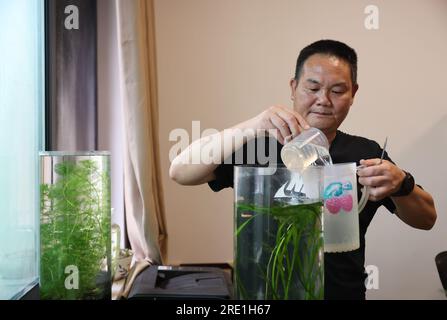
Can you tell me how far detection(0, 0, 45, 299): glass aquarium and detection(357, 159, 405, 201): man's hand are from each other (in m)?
0.65

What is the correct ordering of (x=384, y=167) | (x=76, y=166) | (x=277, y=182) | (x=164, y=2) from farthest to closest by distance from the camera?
(x=164, y=2) → (x=384, y=167) → (x=76, y=166) → (x=277, y=182)

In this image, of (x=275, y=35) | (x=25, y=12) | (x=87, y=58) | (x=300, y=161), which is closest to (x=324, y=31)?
(x=275, y=35)

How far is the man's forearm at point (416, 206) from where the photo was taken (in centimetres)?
115

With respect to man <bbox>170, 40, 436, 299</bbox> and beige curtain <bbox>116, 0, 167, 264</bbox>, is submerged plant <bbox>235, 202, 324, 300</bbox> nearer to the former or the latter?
man <bbox>170, 40, 436, 299</bbox>

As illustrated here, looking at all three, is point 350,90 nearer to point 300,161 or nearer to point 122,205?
point 122,205

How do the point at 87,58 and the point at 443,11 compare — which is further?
the point at 443,11

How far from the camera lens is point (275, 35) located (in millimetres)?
1990

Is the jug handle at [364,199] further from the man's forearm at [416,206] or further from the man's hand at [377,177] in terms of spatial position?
the man's forearm at [416,206]

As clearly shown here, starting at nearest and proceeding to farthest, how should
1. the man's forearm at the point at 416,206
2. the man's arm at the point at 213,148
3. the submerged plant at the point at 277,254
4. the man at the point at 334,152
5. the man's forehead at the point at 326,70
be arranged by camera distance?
1. the submerged plant at the point at 277,254
2. the man at the point at 334,152
3. the man's arm at the point at 213,148
4. the man's forearm at the point at 416,206
5. the man's forehead at the point at 326,70

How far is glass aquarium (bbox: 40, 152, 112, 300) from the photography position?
2.04ft

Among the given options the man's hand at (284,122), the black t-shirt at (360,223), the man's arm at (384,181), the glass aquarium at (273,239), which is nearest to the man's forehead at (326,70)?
the black t-shirt at (360,223)

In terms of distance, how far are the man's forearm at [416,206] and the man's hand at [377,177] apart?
1.12 feet

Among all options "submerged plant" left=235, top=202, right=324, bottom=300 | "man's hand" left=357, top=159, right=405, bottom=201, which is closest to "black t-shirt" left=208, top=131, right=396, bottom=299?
"man's hand" left=357, top=159, right=405, bottom=201
